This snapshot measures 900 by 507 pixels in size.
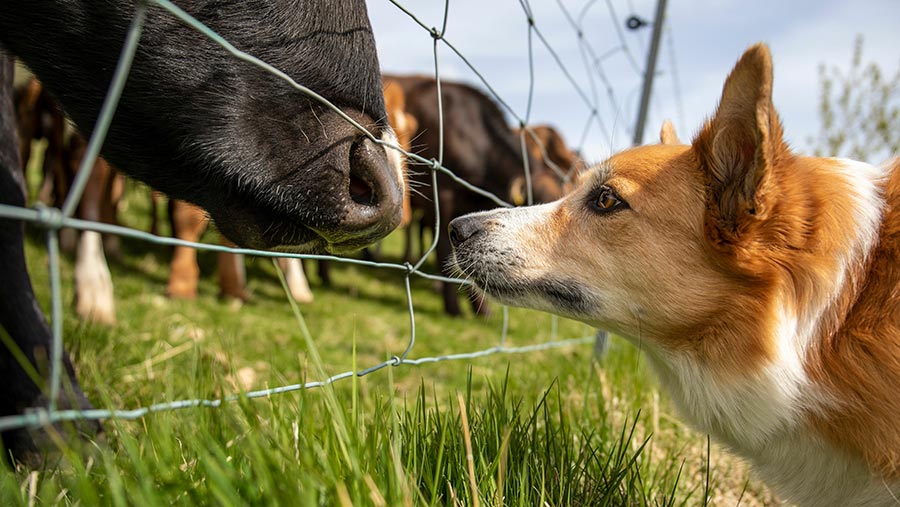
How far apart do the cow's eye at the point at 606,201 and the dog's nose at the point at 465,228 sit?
34cm

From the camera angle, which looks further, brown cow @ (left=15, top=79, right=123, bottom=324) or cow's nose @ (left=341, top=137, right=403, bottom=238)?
brown cow @ (left=15, top=79, right=123, bottom=324)

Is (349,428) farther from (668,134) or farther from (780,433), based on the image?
(668,134)

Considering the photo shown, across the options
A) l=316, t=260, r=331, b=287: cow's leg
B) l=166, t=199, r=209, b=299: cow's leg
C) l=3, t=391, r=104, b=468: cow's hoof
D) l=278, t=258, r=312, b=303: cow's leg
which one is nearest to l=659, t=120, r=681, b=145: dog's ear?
l=3, t=391, r=104, b=468: cow's hoof

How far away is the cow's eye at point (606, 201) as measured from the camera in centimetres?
198

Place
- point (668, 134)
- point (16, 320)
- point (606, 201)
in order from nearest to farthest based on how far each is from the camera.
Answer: point (606, 201), point (16, 320), point (668, 134)

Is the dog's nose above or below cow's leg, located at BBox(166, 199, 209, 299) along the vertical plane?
above

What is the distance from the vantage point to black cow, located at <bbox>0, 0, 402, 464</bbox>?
179 cm

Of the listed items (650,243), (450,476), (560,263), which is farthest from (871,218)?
(450,476)

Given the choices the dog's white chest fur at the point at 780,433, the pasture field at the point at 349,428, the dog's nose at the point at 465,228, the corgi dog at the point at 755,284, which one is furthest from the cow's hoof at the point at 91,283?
the dog's white chest fur at the point at 780,433

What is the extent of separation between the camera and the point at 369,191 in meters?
1.94

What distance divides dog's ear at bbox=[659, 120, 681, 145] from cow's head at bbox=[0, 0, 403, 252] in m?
0.99

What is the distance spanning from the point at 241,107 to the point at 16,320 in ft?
3.23

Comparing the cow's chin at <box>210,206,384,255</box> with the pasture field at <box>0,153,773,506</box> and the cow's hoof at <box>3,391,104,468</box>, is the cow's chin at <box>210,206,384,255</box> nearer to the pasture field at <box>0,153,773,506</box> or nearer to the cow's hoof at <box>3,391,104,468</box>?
the pasture field at <box>0,153,773,506</box>

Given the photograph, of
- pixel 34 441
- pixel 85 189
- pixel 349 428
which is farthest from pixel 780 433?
pixel 85 189
